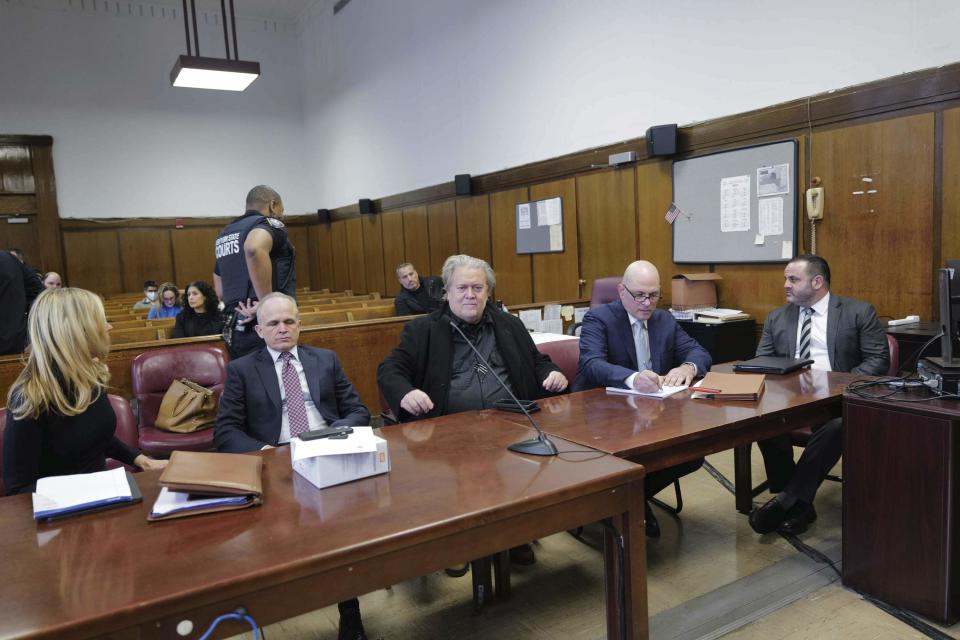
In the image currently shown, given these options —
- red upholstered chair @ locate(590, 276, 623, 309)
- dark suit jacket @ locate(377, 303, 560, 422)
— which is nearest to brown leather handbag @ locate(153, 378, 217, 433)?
dark suit jacket @ locate(377, 303, 560, 422)

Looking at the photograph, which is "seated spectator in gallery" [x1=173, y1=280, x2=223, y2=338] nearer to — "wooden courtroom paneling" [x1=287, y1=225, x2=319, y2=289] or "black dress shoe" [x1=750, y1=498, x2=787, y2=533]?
"black dress shoe" [x1=750, y1=498, x2=787, y2=533]

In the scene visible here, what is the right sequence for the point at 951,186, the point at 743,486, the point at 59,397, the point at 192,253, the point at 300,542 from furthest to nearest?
the point at 192,253
the point at 951,186
the point at 743,486
the point at 59,397
the point at 300,542

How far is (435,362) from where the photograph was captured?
2631mm

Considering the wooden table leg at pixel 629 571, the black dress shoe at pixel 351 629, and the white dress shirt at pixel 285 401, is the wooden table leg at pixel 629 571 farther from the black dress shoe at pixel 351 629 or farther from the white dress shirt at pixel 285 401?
→ the white dress shirt at pixel 285 401

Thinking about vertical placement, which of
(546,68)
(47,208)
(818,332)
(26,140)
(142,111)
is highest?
(142,111)

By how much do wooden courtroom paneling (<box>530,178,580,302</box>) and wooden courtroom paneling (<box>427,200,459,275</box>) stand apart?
5.41 ft

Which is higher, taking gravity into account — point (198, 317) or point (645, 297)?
point (645, 297)

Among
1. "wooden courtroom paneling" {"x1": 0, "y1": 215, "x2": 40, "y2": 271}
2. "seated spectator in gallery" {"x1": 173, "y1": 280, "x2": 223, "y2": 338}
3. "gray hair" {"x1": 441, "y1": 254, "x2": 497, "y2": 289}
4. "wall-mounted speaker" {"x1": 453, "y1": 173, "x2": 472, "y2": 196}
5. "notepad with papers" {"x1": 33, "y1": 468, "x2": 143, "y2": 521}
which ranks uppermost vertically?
"wall-mounted speaker" {"x1": 453, "y1": 173, "x2": 472, "y2": 196}

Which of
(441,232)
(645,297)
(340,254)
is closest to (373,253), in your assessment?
(340,254)

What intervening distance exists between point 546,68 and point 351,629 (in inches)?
236

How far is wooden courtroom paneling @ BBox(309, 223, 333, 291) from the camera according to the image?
474 inches

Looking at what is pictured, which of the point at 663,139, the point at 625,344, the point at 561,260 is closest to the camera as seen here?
the point at 625,344

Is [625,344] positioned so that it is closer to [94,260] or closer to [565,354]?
[565,354]

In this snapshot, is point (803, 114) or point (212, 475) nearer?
point (212, 475)
